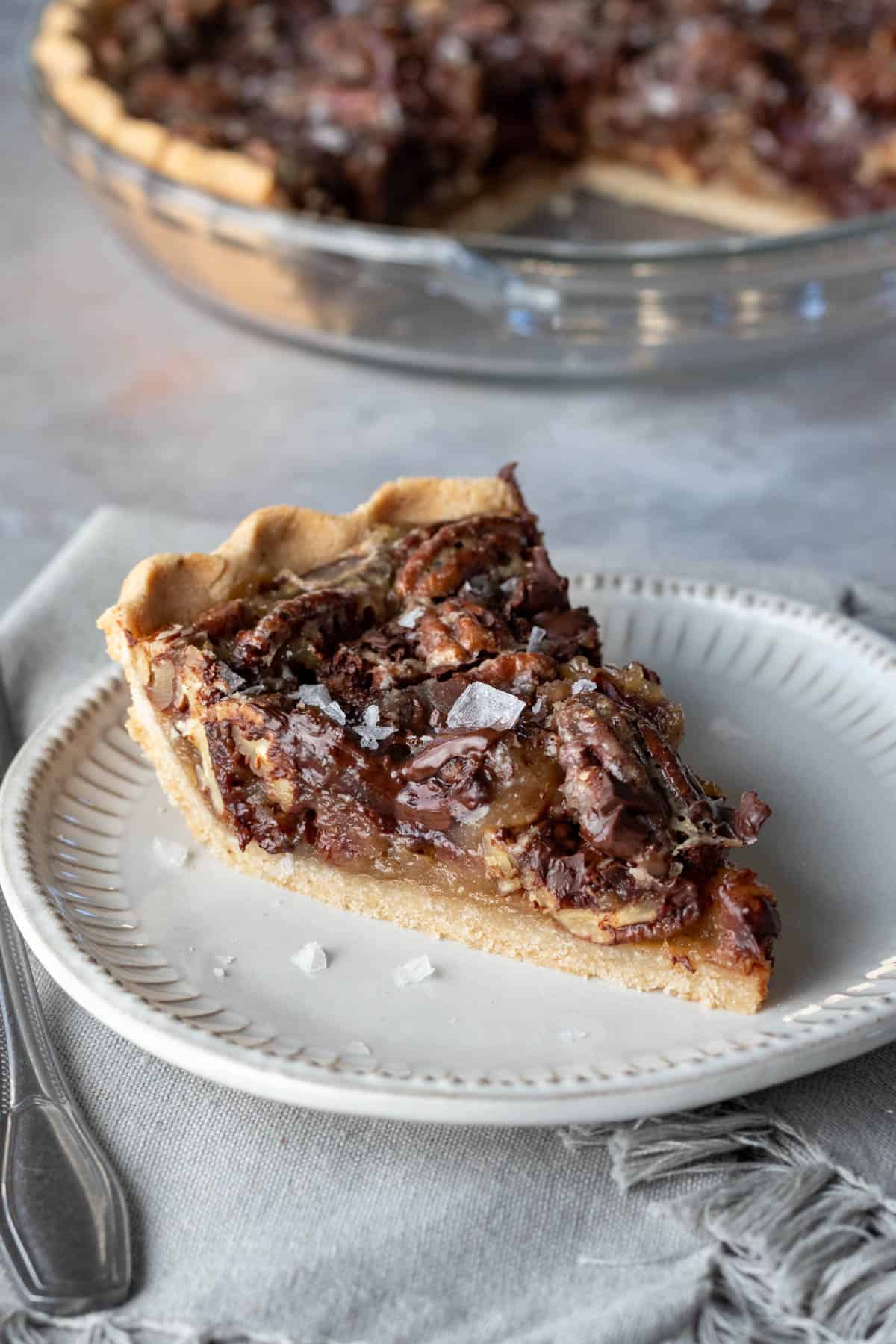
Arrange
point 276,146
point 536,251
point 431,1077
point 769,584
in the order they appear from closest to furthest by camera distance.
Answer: point 431,1077 → point 769,584 → point 536,251 → point 276,146

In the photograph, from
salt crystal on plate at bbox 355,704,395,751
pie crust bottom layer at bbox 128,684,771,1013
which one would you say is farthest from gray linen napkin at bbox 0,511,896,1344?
salt crystal on plate at bbox 355,704,395,751

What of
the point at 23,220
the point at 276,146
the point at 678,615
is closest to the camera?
the point at 678,615

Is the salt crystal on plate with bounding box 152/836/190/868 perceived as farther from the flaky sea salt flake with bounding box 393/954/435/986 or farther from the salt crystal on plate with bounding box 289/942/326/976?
the flaky sea salt flake with bounding box 393/954/435/986

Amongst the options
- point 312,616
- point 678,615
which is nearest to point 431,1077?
point 312,616

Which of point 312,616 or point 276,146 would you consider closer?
point 312,616

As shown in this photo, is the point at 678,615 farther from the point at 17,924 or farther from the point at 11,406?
the point at 11,406

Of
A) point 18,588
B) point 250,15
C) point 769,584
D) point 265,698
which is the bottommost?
point 18,588

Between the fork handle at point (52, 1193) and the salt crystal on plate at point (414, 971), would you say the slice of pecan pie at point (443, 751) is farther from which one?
the fork handle at point (52, 1193)
